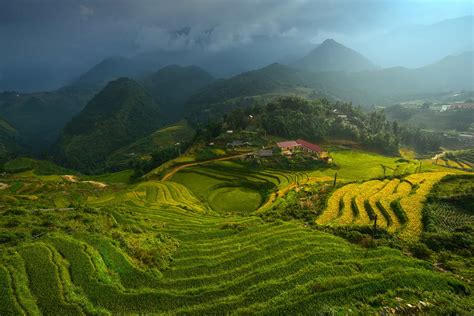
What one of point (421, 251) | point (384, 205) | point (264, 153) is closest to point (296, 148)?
point (264, 153)

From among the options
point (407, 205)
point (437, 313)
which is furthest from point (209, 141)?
point (437, 313)

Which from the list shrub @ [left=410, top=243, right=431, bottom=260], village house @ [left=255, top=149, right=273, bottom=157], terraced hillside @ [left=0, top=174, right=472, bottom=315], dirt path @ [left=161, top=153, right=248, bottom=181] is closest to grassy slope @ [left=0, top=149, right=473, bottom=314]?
terraced hillside @ [left=0, top=174, right=472, bottom=315]

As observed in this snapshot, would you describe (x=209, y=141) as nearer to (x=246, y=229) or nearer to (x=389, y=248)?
(x=246, y=229)

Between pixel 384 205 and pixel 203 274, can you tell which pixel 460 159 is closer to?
pixel 384 205

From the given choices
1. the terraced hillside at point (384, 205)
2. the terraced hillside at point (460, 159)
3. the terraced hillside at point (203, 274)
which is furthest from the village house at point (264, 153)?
the terraced hillside at point (460, 159)

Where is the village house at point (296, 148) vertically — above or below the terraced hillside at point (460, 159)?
above

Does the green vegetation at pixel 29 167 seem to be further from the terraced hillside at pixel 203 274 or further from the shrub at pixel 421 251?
the shrub at pixel 421 251

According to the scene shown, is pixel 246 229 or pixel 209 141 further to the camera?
pixel 209 141
